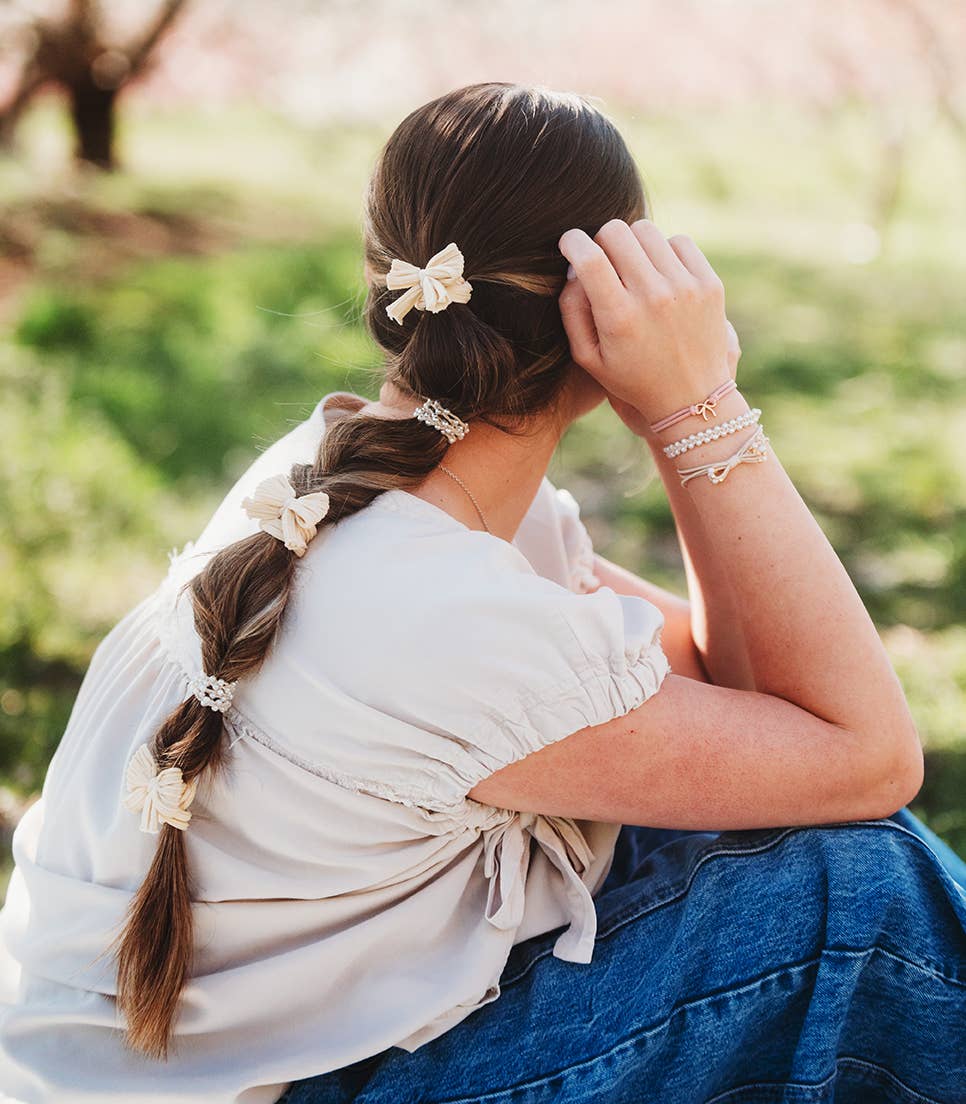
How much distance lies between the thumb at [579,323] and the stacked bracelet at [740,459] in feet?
0.67

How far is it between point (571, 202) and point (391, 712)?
669mm

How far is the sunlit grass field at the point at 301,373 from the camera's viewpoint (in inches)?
133

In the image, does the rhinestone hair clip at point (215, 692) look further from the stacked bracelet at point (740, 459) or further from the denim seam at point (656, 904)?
the stacked bracelet at point (740, 459)

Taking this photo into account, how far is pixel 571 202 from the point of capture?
1.50 meters

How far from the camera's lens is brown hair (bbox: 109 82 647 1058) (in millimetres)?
1389

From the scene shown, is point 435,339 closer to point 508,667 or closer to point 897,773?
point 508,667

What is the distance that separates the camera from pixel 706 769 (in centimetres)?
145

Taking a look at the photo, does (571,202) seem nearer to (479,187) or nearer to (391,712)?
(479,187)

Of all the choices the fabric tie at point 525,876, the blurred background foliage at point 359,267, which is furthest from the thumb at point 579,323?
the fabric tie at point 525,876

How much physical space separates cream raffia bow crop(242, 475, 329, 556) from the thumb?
0.38 m

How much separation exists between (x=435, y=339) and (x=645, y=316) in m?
0.27

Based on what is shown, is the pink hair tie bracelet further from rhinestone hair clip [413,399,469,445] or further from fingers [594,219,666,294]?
rhinestone hair clip [413,399,469,445]

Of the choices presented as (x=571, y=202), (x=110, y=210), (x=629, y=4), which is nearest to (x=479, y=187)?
(x=571, y=202)

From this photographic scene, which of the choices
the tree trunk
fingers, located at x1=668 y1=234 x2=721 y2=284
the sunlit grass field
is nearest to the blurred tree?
the tree trunk
